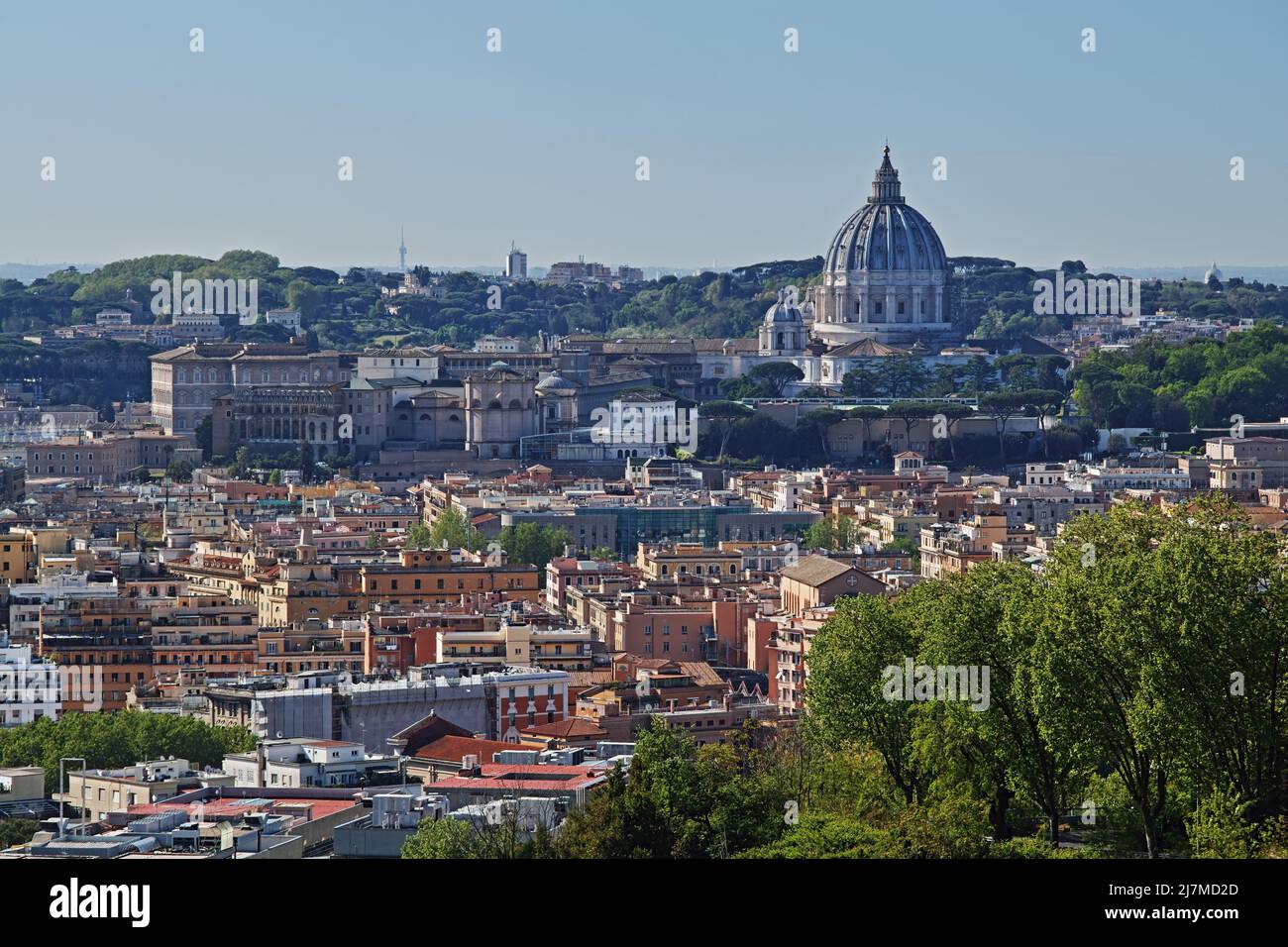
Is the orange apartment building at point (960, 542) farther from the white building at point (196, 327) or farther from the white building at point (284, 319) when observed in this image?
the white building at point (284, 319)

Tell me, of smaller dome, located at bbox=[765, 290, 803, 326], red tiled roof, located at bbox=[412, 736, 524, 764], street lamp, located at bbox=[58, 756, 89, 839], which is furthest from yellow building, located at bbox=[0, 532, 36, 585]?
smaller dome, located at bbox=[765, 290, 803, 326]

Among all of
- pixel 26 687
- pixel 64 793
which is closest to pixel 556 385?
pixel 26 687

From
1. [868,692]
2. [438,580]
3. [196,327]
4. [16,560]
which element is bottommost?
[438,580]

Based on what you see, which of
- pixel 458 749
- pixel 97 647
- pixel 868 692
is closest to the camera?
pixel 868 692

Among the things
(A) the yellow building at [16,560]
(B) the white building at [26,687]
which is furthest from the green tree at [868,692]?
(A) the yellow building at [16,560]

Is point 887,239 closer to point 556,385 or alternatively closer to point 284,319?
point 284,319

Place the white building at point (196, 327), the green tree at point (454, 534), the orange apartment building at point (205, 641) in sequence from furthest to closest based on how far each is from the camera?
the white building at point (196, 327) → the green tree at point (454, 534) → the orange apartment building at point (205, 641)

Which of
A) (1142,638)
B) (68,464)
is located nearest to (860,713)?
(1142,638)

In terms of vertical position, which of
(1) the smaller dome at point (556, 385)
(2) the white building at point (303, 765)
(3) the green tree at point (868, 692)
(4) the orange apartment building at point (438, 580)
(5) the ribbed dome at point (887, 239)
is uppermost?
(5) the ribbed dome at point (887, 239)
